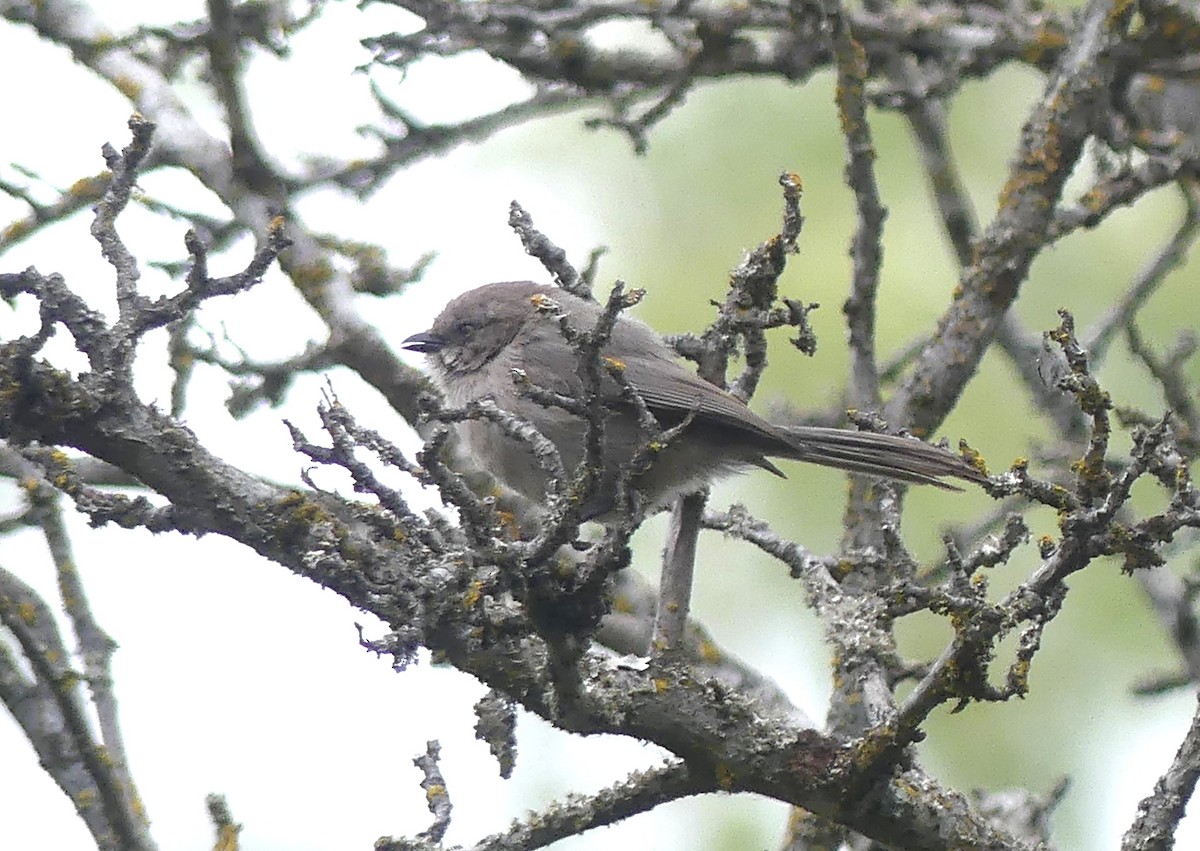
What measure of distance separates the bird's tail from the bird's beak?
1450 mm

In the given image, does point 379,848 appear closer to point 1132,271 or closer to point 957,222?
point 957,222

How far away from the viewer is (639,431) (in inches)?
165

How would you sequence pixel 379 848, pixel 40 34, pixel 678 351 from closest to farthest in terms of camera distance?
pixel 379 848, pixel 678 351, pixel 40 34

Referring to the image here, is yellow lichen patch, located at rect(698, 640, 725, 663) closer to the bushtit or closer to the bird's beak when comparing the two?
the bushtit

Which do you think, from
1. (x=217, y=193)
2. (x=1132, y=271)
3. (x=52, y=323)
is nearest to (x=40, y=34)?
(x=217, y=193)

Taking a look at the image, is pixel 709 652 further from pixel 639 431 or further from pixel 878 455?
pixel 639 431

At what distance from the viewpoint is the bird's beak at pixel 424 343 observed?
5.75m

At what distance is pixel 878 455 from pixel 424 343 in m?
1.86

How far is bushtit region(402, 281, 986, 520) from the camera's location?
4.53 metres

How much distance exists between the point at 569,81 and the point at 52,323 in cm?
364

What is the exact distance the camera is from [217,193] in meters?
5.76

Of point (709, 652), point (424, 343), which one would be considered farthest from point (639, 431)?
point (424, 343)

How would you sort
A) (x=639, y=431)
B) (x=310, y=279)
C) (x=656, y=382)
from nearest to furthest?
(x=639, y=431) < (x=656, y=382) < (x=310, y=279)

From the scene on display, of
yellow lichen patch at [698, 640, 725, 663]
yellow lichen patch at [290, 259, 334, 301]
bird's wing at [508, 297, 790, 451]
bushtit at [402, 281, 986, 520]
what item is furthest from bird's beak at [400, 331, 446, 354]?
yellow lichen patch at [698, 640, 725, 663]
